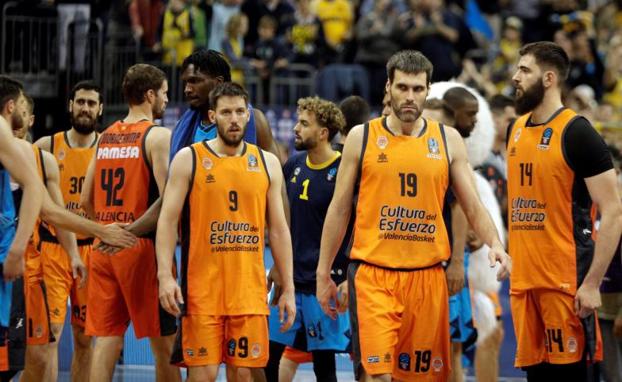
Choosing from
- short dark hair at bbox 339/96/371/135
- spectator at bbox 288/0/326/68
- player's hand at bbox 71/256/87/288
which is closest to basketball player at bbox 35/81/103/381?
player's hand at bbox 71/256/87/288

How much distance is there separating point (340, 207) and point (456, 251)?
1211 mm

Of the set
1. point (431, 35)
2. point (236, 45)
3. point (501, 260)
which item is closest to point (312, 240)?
point (501, 260)

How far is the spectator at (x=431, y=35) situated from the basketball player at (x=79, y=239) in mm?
7539

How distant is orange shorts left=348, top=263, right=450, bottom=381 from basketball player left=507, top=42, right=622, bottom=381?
63 centimetres

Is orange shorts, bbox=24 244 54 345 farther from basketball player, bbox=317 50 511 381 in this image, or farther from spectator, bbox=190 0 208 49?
spectator, bbox=190 0 208 49

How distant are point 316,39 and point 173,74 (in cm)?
264

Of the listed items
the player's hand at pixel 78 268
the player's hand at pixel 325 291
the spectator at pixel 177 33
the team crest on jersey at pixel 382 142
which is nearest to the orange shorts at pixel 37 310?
the player's hand at pixel 78 268

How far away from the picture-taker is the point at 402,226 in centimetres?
850

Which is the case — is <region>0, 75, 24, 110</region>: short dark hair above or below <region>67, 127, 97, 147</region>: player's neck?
above

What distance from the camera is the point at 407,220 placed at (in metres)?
8.52

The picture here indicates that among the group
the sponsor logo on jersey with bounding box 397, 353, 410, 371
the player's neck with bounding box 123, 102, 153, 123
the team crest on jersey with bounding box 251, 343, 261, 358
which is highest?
the player's neck with bounding box 123, 102, 153, 123

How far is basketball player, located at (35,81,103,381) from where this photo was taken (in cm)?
1109

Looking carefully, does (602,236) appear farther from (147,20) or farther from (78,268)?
(147,20)

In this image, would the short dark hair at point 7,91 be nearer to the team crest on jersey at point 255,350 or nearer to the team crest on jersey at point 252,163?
the team crest on jersey at point 252,163
